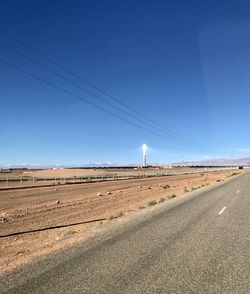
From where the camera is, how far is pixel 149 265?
8.93 meters

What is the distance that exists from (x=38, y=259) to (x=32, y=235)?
6.20 metres

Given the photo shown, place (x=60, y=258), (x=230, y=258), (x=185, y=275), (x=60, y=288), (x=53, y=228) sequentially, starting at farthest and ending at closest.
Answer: (x=53, y=228) < (x=60, y=258) < (x=230, y=258) < (x=185, y=275) < (x=60, y=288)

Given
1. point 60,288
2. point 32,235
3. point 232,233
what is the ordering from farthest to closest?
point 32,235 → point 232,233 → point 60,288

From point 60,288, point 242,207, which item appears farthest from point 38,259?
point 242,207

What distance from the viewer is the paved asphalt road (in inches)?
293

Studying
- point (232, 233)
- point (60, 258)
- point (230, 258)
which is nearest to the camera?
point (230, 258)

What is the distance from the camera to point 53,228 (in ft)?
59.5

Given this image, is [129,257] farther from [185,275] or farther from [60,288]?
[60,288]

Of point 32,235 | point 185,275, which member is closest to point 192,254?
point 185,275

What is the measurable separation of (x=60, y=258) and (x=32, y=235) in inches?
259

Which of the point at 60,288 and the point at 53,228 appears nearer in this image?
the point at 60,288

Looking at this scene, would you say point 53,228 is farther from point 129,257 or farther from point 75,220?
point 129,257

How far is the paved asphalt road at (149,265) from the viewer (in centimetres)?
744

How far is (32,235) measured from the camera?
16344 millimetres
